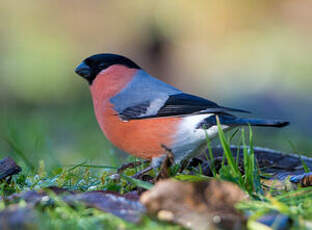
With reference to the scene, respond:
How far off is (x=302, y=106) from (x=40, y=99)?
5.57 meters

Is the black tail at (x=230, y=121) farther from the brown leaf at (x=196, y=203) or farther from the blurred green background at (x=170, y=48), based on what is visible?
the blurred green background at (x=170, y=48)

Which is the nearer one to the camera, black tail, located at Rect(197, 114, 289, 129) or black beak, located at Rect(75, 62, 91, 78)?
black tail, located at Rect(197, 114, 289, 129)

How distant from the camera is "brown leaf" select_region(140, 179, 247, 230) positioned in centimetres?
212

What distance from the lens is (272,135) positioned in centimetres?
805

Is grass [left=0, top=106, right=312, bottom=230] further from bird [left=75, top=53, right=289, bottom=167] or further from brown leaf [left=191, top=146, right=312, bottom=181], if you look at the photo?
brown leaf [left=191, top=146, right=312, bottom=181]

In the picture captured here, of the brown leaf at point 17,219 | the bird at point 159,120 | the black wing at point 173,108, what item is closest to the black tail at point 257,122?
the bird at point 159,120

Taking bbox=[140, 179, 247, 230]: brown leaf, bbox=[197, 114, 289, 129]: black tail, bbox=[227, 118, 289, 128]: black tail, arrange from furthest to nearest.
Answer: bbox=[197, 114, 289, 129]: black tail, bbox=[227, 118, 289, 128]: black tail, bbox=[140, 179, 247, 230]: brown leaf

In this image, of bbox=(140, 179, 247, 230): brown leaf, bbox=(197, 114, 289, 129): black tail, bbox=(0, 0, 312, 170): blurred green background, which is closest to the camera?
bbox=(140, 179, 247, 230): brown leaf

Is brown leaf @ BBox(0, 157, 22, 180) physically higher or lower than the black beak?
lower

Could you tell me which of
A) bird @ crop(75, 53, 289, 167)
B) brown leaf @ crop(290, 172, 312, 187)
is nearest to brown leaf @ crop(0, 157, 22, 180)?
bird @ crop(75, 53, 289, 167)

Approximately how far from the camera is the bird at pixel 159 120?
3734mm

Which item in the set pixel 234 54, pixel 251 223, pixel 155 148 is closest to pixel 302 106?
pixel 234 54

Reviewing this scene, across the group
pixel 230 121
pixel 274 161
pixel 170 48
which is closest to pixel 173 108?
pixel 230 121

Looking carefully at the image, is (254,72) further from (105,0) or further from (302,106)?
(105,0)
